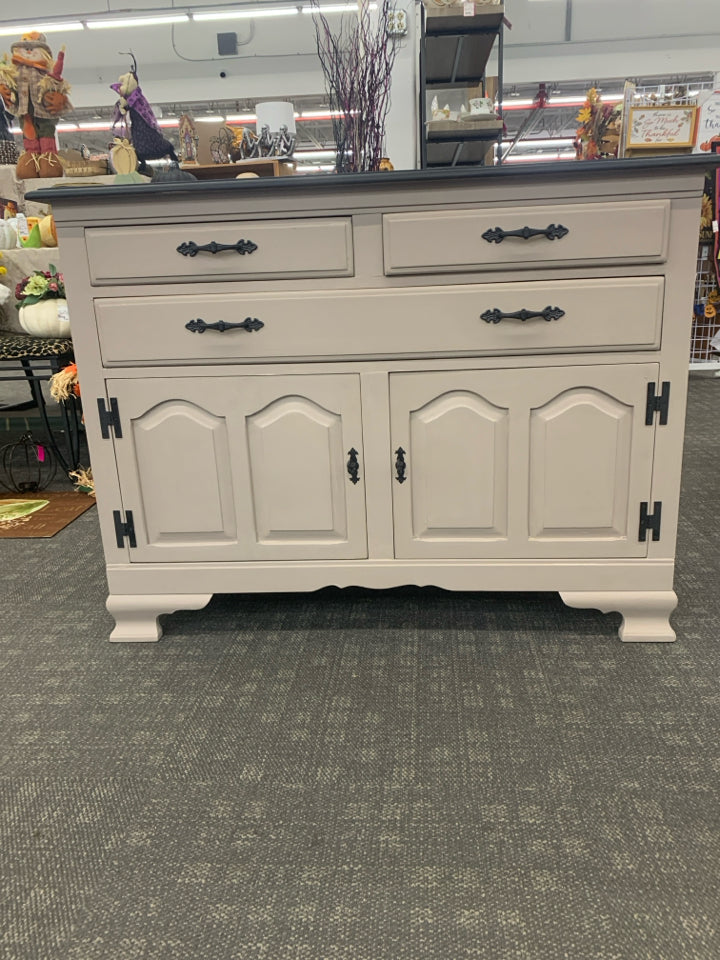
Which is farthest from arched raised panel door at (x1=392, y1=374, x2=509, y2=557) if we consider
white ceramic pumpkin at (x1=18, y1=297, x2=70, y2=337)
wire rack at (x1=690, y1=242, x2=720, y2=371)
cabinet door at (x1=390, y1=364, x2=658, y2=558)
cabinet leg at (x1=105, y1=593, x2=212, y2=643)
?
wire rack at (x1=690, y1=242, x2=720, y2=371)

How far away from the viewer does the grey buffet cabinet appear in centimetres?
131

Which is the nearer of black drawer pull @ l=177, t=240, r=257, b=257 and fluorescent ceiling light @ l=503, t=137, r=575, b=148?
black drawer pull @ l=177, t=240, r=257, b=257

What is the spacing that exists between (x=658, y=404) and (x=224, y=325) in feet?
2.91

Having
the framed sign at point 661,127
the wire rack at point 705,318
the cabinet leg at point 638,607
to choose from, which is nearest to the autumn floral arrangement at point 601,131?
the wire rack at point 705,318

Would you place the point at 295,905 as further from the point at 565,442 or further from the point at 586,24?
the point at 586,24

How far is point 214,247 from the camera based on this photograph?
4.39ft

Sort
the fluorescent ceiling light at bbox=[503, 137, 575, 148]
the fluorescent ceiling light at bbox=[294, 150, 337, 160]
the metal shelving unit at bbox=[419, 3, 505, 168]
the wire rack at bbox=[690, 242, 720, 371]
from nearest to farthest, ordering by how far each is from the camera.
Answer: the metal shelving unit at bbox=[419, 3, 505, 168]
the wire rack at bbox=[690, 242, 720, 371]
the fluorescent ceiling light at bbox=[294, 150, 337, 160]
the fluorescent ceiling light at bbox=[503, 137, 575, 148]

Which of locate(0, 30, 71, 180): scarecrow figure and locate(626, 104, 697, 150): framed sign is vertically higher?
locate(0, 30, 71, 180): scarecrow figure

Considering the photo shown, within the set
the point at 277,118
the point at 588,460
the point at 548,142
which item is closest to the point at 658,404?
the point at 588,460

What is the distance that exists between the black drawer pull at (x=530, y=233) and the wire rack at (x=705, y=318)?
3.86 metres

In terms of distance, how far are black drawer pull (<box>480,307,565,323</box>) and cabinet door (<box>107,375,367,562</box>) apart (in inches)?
11.7

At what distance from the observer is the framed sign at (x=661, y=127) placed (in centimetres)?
151

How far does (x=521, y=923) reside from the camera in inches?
33.4

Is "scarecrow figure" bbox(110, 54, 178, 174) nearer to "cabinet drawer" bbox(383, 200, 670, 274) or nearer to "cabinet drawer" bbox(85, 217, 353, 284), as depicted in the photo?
"cabinet drawer" bbox(85, 217, 353, 284)
